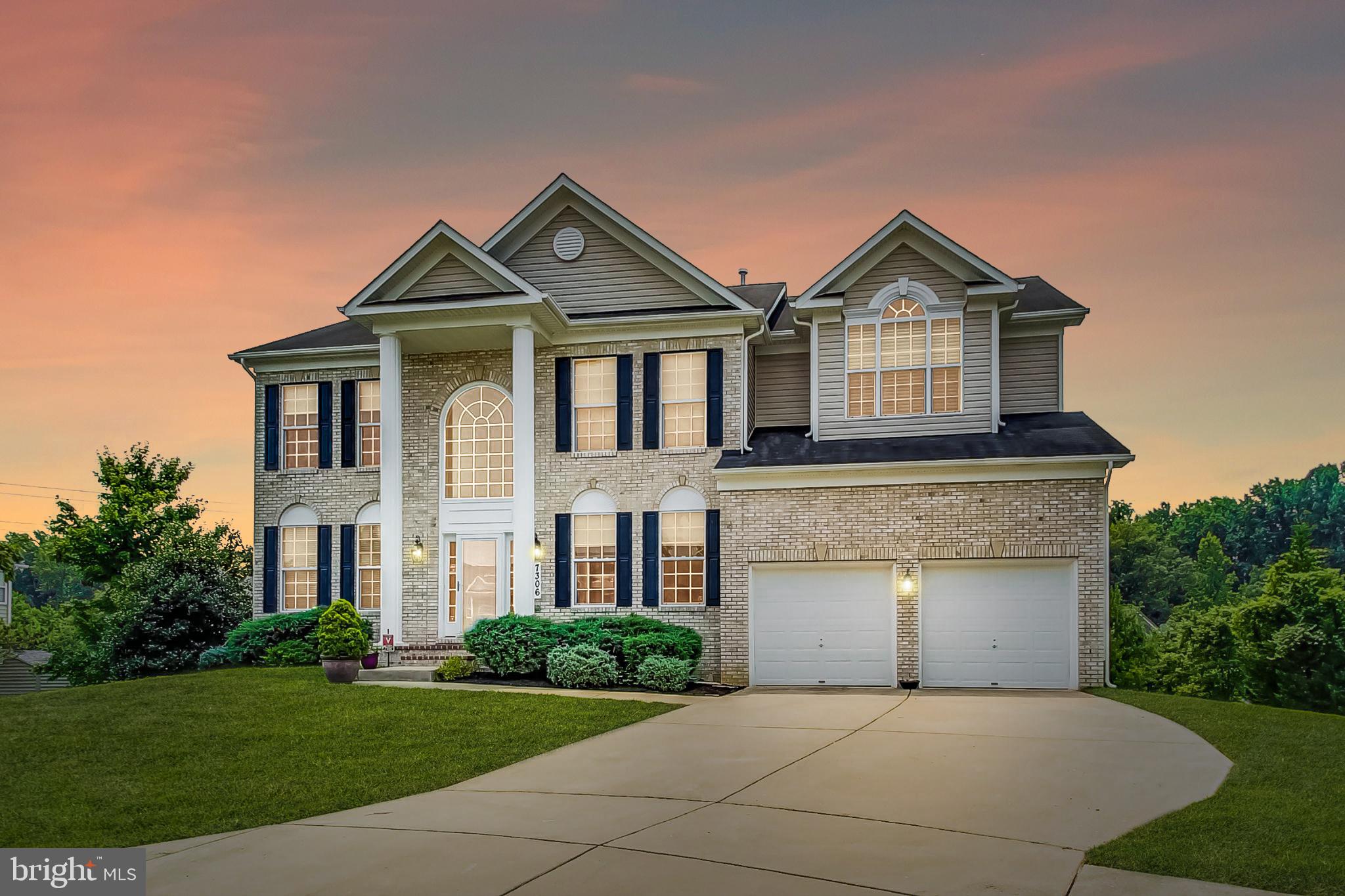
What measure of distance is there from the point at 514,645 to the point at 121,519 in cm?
2150

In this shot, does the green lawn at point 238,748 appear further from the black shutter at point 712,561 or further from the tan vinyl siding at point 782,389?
the tan vinyl siding at point 782,389

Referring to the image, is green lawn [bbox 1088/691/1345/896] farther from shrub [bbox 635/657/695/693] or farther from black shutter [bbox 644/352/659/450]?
black shutter [bbox 644/352/659/450]

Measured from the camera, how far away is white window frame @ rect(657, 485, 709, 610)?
70.7ft

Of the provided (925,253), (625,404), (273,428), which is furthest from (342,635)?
(925,253)

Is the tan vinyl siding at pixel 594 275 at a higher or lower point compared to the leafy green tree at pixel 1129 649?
higher

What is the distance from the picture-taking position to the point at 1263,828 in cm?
864

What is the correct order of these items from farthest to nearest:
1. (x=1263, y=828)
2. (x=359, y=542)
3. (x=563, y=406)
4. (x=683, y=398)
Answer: (x=359, y=542) < (x=563, y=406) < (x=683, y=398) < (x=1263, y=828)

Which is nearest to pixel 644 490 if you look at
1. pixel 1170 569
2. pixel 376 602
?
pixel 376 602

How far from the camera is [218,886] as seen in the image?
24.2ft

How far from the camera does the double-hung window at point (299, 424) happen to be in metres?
24.8

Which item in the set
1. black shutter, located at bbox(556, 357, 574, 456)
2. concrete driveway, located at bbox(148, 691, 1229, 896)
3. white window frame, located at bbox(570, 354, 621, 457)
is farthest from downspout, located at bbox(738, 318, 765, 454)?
concrete driveway, located at bbox(148, 691, 1229, 896)

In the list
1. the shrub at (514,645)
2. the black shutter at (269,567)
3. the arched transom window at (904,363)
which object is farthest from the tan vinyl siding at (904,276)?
the black shutter at (269,567)

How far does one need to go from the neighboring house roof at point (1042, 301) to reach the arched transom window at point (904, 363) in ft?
6.31

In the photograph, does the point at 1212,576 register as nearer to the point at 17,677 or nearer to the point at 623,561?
the point at 623,561
